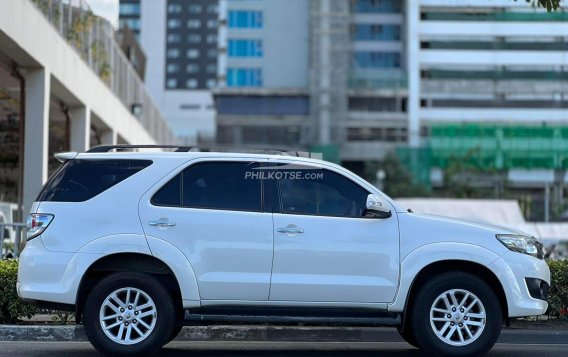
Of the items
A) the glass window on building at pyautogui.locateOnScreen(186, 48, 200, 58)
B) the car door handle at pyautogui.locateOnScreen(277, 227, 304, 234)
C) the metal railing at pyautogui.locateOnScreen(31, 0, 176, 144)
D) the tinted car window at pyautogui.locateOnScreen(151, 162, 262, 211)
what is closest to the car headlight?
the car door handle at pyautogui.locateOnScreen(277, 227, 304, 234)

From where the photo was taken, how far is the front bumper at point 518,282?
8.37 metres

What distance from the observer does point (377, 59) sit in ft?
325

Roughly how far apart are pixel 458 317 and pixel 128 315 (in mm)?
3102

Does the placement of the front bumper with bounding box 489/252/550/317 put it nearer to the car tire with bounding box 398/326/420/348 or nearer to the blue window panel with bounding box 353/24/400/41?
the car tire with bounding box 398/326/420/348

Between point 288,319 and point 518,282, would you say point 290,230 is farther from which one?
point 518,282

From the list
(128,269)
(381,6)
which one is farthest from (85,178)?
(381,6)

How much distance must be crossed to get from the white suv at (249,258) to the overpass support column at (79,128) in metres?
18.3

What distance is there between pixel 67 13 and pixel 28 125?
3598mm

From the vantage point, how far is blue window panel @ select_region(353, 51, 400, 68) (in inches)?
3866

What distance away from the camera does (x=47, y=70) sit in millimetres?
20656

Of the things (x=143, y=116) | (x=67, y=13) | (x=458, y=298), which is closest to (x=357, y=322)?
(x=458, y=298)

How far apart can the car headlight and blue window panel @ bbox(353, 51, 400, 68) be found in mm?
90405

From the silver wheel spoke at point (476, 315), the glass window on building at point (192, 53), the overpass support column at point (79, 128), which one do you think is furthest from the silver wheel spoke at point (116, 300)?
the glass window on building at point (192, 53)

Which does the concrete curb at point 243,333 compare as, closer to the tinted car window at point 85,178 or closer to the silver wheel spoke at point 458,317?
the silver wheel spoke at point 458,317
